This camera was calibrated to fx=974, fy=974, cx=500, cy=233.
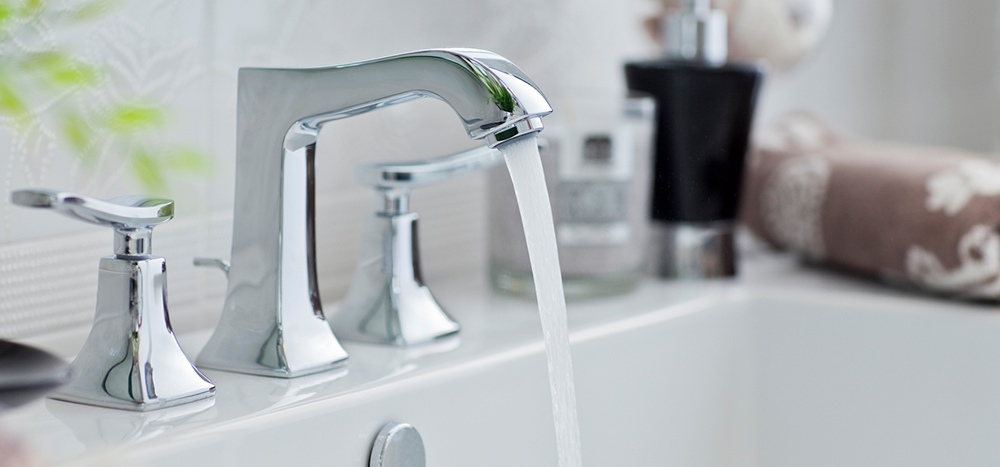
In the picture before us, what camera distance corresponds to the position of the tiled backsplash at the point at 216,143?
1.40 ft

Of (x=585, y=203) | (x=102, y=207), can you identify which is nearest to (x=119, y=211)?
(x=102, y=207)

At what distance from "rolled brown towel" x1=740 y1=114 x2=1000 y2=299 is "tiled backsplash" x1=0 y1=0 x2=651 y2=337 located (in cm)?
20

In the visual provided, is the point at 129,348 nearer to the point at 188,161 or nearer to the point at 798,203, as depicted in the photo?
the point at 188,161

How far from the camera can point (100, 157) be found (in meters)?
0.44

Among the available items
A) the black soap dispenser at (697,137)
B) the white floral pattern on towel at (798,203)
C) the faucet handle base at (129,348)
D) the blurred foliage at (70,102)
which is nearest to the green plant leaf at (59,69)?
the blurred foliage at (70,102)

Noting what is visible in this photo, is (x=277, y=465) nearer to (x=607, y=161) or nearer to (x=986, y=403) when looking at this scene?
(x=607, y=161)

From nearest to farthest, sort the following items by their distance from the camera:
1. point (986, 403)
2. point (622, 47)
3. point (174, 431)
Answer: point (174, 431)
point (986, 403)
point (622, 47)

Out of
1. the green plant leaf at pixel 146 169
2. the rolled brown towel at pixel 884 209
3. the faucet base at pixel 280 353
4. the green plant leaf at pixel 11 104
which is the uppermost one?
the green plant leaf at pixel 11 104

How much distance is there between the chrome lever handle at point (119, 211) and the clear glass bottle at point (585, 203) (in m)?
0.25

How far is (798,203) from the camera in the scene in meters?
0.70

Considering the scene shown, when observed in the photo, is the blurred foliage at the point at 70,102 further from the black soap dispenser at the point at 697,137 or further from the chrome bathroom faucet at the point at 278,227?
the black soap dispenser at the point at 697,137

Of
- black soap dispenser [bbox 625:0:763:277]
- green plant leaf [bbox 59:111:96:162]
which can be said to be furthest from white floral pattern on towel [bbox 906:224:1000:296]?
green plant leaf [bbox 59:111:96:162]

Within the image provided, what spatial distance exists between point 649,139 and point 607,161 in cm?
5

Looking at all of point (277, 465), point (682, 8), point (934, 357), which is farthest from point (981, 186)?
point (277, 465)
